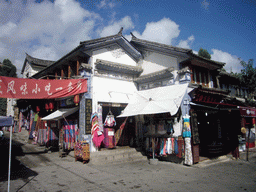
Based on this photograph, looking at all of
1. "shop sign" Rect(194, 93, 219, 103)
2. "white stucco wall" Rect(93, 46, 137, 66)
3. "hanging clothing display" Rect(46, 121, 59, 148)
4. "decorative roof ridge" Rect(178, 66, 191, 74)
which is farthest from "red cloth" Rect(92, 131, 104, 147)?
"decorative roof ridge" Rect(178, 66, 191, 74)

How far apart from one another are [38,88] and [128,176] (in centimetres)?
638

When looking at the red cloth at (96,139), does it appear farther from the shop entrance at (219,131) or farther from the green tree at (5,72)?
the green tree at (5,72)

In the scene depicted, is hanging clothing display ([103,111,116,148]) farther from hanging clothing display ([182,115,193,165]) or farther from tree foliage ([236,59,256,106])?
tree foliage ([236,59,256,106])

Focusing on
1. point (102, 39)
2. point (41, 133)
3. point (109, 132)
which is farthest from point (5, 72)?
point (109, 132)

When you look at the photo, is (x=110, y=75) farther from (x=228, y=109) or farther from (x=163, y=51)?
(x=228, y=109)

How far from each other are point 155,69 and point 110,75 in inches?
133

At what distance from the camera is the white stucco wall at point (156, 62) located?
1219 cm

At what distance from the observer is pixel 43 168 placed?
954 centimetres

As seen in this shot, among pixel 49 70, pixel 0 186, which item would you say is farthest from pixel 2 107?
pixel 0 186

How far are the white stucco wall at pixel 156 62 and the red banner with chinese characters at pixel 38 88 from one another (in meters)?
5.14

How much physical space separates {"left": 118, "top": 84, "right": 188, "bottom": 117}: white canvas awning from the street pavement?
2.98 m

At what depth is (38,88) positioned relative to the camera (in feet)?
31.1

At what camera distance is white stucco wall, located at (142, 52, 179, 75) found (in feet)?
40.0

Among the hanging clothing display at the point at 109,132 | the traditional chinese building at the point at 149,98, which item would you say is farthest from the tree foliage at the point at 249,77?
the hanging clothing display at the point at 109,132
